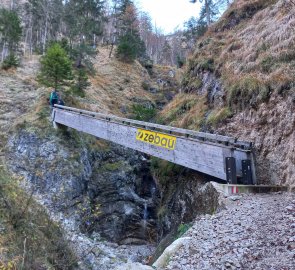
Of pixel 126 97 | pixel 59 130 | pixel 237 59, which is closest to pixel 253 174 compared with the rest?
pixel 237 59

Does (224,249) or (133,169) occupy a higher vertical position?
(133,169)

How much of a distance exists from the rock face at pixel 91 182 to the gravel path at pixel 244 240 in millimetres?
6658

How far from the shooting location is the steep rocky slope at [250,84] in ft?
27.5

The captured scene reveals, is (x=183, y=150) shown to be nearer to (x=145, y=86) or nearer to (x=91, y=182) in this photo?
(x=91, y=182)

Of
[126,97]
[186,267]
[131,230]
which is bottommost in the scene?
[131,230]

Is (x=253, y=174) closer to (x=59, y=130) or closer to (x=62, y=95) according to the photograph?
(x=59, y=130)

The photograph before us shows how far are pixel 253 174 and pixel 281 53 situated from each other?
4.60m

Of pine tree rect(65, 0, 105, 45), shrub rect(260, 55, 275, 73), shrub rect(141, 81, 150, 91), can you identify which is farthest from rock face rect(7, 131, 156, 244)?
pine tree rect(65, 0, 105, 45)

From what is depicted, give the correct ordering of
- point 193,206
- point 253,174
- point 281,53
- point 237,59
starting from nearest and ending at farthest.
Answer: point 253,174 → point 193,206 → point 281,53 → point 237,59

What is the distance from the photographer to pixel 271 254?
4.58 metres

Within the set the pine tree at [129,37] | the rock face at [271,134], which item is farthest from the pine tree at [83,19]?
the rock face at [271,134]

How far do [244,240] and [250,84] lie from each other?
250 inches

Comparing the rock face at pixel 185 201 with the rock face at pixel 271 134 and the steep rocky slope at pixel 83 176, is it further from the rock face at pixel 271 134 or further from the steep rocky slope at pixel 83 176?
the rock face at pixel 271 134

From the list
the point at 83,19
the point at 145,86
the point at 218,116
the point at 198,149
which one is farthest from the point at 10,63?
the point at 198,149
